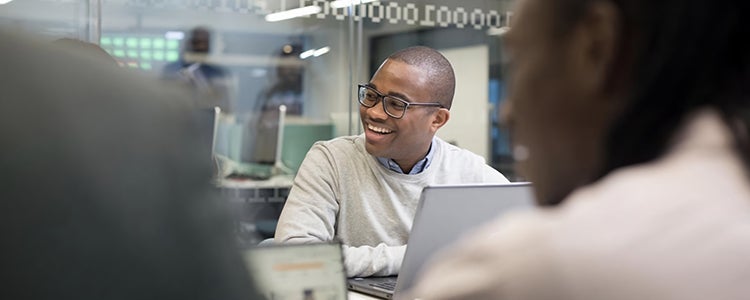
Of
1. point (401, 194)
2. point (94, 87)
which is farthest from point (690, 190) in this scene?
point (401, 194)

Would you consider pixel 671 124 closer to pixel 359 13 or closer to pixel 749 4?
pixel 749 4

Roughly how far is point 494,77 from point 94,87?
565 cm

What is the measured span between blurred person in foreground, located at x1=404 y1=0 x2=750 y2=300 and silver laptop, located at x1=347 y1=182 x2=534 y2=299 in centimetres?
124

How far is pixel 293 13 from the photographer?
5430 millimetres

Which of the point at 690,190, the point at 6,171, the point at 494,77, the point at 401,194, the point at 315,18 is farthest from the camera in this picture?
the point at 494,77

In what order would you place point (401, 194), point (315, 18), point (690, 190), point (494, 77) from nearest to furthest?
point (690, 190) → point (401, 194) → point (315, 18) → point (494, 77)

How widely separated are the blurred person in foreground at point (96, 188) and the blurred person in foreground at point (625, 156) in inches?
10.4

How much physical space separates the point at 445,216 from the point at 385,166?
2.94 ft

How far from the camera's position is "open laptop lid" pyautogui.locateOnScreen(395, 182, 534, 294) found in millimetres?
Result: 2137

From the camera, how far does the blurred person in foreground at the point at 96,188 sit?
0.51 m

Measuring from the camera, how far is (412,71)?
3.11 metres

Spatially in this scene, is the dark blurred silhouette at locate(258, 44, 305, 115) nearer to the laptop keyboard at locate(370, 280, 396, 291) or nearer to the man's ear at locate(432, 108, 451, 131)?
the man's ear at locate(432, 108, 451, 131)

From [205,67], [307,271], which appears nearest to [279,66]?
[205,67]

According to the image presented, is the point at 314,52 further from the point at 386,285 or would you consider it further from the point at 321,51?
the point at 386,285
